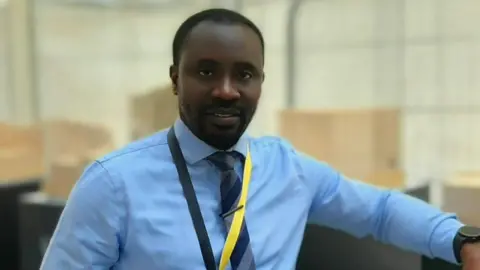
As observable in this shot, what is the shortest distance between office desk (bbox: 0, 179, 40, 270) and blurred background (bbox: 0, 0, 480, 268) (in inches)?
9.0

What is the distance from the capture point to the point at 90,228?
108cm

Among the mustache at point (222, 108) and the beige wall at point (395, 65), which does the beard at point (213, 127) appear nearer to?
the mustache at point (222, 108)

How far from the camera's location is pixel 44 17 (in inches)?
103

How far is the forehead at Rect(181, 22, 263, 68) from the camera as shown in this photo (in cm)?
111

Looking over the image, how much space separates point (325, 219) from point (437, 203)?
0.70m

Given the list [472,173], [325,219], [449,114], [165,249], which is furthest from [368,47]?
[165,249]

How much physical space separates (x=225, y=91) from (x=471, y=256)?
1.63 feet

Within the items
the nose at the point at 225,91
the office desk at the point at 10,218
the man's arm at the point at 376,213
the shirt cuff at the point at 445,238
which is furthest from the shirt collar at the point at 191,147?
the office desk at the point at 10,218

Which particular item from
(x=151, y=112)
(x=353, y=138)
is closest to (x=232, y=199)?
(x=353, y=138)

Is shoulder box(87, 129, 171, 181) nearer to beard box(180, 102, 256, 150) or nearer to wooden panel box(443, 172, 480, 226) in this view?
beard box(180, 102, 256, 150)

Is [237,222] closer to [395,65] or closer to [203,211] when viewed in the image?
[203,211]

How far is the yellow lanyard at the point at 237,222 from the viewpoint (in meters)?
1.15

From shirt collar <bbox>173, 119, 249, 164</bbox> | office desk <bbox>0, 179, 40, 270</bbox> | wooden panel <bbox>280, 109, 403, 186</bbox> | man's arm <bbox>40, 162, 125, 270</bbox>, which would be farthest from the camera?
office desk <bbox>0, 179, 40, 270</bbox>

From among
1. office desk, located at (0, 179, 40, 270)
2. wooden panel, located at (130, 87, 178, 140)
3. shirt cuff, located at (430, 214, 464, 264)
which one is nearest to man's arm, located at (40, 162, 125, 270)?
shirt cuff, located at (430, 214, 464, 264)
